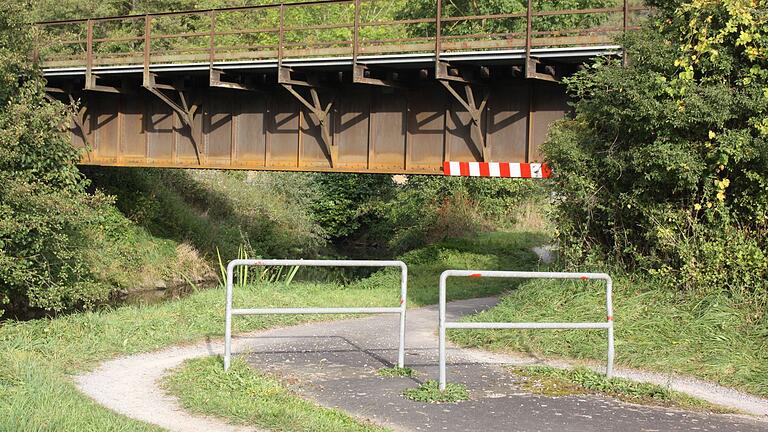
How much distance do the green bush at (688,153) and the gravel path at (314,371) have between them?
246 centimetres

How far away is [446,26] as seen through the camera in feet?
145

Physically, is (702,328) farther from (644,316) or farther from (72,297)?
(72,297)

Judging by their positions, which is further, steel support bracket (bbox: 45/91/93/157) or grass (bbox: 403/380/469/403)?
steel support bracket (bbox: 45/91/93/157)

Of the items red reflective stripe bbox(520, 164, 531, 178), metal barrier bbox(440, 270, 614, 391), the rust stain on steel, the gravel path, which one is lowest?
the gravel path

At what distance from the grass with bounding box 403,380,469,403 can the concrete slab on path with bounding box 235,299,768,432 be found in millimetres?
112

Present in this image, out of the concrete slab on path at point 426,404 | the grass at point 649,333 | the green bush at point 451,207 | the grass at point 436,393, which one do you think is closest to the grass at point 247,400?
the concrete slab on path at point 426,404

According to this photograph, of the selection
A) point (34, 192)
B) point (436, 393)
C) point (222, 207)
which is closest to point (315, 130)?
point (34, 192)

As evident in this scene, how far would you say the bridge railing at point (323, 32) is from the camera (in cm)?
1839

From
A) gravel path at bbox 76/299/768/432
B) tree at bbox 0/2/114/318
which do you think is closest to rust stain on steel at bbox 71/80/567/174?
tree at bbox 0/2/114/318

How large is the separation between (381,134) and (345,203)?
23216mm

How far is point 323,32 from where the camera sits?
57031 mm

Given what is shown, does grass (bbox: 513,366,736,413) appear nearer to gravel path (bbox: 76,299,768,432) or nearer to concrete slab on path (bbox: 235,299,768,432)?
concrete slab on path (bbox: 235,299,768,432)

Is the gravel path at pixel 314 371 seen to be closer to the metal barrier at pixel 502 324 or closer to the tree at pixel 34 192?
the metal barrier at pixel 502 324

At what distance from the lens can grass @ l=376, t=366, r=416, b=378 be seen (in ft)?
34.1
